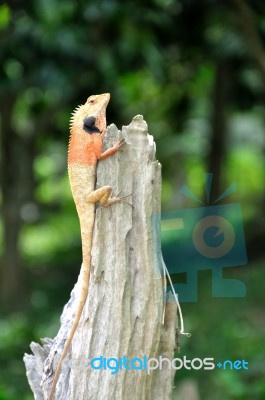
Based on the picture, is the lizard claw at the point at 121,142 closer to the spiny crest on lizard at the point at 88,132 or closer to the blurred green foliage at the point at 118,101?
the spiny crest on lizard at the point at 88,132

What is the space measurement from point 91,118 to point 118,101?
7.25 m

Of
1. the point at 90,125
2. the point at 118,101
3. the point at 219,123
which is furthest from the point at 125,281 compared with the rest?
the point at 219,123

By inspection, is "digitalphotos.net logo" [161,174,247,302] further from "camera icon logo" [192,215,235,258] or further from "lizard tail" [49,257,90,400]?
"lizard tail" [49,257,90,400]

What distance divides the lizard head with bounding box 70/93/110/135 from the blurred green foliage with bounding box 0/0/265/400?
2.41 m

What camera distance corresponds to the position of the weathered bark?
2941mm

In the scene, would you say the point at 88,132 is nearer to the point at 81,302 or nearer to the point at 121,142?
the point at 121,142

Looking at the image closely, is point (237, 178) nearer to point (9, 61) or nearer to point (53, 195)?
point (53, 195)

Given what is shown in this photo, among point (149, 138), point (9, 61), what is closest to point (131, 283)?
point (149, 138)

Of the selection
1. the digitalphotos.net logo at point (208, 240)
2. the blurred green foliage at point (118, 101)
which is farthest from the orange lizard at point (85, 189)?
the blurred green foliage at point (118, 101)

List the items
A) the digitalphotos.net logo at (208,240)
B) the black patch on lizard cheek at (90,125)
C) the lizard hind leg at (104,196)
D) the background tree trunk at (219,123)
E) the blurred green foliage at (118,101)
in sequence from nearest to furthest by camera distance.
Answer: the lizard hind leg at (104,196)
the black patch on lizard cheek at (90,125)
the digitalphotos.net logo at (208,240)
the blurred green foliage at (118,101)
the background tree trunk at (219,123)

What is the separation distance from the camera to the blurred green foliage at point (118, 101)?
23.4ft

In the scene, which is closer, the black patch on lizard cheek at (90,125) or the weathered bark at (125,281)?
the weathered bark at (125,281)

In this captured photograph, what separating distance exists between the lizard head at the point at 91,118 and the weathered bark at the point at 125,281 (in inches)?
A: 4.5

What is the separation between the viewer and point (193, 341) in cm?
732
